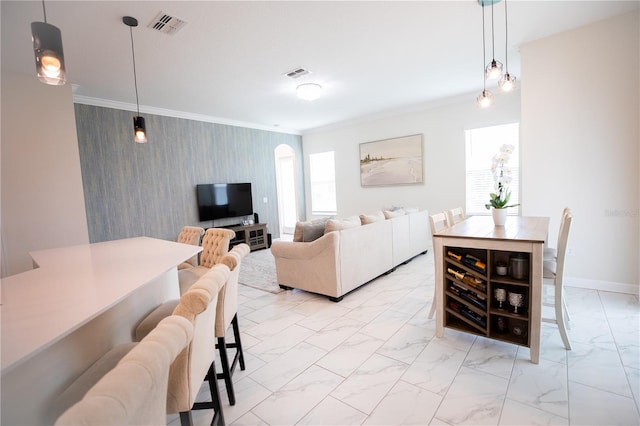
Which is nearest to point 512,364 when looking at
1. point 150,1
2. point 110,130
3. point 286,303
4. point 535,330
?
point 535,330

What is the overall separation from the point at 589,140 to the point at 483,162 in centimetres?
216

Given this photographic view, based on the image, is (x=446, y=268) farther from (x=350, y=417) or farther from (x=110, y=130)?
(x=110, y=130)

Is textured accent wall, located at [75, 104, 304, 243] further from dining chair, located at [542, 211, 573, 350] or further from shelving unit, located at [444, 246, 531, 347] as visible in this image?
dining chair, located at [542, 211, 573, 350]

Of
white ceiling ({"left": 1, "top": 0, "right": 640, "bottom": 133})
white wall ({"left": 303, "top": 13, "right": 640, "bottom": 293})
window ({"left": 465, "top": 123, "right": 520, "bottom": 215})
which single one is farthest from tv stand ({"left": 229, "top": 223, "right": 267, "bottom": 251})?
white wall ({"left": 303, "top": 13, "right": 640, "bottom": 293})

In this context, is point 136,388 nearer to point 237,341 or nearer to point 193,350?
point 193,350

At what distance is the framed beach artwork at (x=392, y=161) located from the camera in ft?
19.9

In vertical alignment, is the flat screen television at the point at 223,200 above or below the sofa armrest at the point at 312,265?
above

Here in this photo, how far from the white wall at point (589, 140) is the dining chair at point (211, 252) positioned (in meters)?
3.45

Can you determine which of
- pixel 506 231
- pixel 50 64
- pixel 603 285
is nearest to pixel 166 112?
pixel 50 64

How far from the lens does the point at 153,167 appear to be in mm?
5184

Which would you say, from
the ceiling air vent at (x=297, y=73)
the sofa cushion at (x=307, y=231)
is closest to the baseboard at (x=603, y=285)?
the sofa cushion at (x=307, y=231)

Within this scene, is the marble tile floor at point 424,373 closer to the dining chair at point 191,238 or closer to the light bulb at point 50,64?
the dining chair at point 191,238

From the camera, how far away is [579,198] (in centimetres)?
329

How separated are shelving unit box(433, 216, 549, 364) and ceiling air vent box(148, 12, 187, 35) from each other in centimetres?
296
